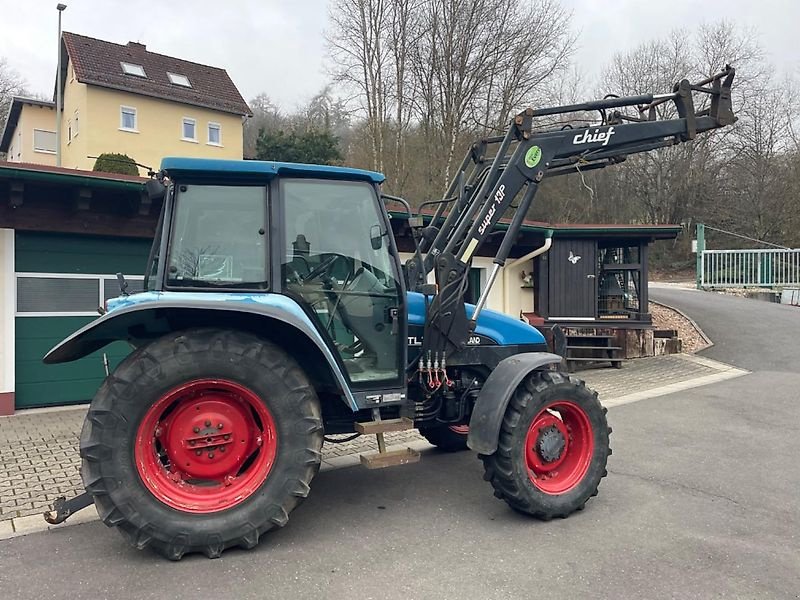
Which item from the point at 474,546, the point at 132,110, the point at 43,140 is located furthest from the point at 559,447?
the point at 43,140

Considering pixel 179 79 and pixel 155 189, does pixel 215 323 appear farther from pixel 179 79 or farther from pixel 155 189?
pixel 179 79

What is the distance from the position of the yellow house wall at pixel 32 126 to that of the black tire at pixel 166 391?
3306 cm

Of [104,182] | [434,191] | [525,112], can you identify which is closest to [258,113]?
[434,191]

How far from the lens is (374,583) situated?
3.38 m

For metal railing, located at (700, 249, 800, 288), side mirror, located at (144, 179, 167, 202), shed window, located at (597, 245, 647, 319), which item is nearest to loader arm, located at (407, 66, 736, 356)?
side mirror, located at (144, 179, 167, 202)

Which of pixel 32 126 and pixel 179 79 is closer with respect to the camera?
pixel 179 79

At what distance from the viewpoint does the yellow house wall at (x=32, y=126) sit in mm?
31486

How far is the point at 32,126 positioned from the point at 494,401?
3514cm

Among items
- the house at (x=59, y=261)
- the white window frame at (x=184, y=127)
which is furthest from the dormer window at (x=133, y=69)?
the house at (x=59, y=261)

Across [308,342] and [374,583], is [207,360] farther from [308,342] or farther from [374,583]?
[374,583]

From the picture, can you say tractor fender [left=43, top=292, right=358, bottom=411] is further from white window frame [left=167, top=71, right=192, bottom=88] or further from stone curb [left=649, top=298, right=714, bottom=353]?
white window frame [left=167, top=71, right=192, bottom=88]

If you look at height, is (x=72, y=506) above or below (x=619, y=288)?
below

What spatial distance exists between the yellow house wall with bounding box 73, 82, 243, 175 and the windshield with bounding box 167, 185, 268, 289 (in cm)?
2410

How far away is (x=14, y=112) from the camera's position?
1278 inches
